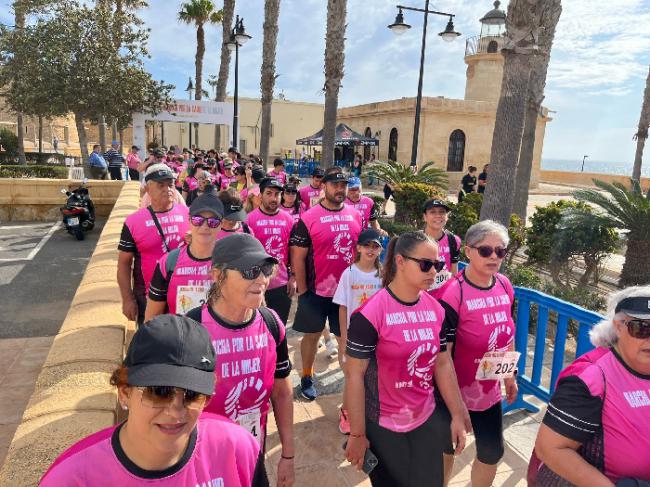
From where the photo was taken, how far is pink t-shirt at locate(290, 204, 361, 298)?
488 cm

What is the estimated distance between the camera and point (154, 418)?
55.8 inches

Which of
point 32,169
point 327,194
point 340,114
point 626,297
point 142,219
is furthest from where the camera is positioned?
point 340,114

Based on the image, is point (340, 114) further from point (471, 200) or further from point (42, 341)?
point (42, 341)

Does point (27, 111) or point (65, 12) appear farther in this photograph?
point (27, 111)

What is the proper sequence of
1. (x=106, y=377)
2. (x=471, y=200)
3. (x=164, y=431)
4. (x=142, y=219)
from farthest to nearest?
(x=471, y=200) < (x=142, y=219) < (x=106, y=377) < (x=164, y=431)

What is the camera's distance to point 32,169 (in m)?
22.8

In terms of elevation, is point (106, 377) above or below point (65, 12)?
below

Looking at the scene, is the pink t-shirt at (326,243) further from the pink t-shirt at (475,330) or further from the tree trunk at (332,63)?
the tree trunk at (332,63)

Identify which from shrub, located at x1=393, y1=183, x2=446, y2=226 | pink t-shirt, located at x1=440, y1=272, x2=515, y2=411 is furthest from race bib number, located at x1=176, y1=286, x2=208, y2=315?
shrub, located at x1=393, y1=183, x2=446, y2=226

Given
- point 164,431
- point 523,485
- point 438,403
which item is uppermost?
point 164,431


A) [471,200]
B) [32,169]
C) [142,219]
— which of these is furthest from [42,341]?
[32,169]

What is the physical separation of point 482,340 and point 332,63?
10673mm

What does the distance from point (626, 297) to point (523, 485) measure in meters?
2.15

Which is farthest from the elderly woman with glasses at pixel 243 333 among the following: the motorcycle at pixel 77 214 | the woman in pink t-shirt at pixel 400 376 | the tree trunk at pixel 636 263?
the motorcycle at pixel 77 214
